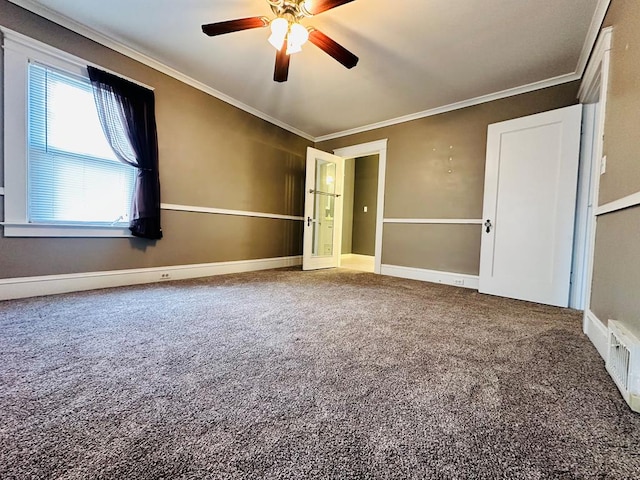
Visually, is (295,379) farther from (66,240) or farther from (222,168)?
(222,168)

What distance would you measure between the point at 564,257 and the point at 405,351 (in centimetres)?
227

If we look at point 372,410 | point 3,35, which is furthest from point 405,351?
point 3,35

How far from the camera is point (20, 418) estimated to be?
91cm

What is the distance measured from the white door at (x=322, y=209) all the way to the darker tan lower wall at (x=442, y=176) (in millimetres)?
916

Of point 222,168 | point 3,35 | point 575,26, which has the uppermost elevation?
point 575,26

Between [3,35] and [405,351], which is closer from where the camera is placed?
[405,351]

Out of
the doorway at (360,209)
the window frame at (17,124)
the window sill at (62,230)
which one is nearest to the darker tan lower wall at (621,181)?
the window sill at (62,230)

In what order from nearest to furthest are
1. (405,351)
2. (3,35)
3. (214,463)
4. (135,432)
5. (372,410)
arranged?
(214,463)
(135,432)
(372,410)
(405,351)
(3,35)

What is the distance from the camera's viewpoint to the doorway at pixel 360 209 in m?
6.44

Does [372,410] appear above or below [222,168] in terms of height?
below

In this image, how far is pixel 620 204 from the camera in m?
1.41

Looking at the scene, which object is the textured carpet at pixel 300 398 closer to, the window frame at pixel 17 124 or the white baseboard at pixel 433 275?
the window frame at pixel 17 124

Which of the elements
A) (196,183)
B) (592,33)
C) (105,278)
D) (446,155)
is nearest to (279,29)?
(196,183)

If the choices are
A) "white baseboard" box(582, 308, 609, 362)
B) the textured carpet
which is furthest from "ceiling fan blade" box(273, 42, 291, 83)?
"white baseboard" box(582, 308, 609, 362)
